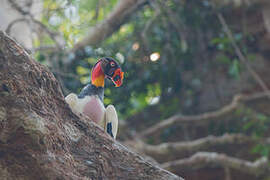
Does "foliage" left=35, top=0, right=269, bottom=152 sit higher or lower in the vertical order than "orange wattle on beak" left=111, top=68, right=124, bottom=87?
higher

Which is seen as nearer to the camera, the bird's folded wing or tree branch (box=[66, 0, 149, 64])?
the bird's folded wing

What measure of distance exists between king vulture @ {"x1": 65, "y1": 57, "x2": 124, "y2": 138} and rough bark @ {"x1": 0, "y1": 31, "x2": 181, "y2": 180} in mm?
790

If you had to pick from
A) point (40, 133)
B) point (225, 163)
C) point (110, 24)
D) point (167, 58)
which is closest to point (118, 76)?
point (40, 133)

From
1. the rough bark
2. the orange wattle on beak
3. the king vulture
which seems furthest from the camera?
the orange wattle on beak

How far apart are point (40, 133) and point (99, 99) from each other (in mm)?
1400

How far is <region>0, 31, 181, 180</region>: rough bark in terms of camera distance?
6.37ft

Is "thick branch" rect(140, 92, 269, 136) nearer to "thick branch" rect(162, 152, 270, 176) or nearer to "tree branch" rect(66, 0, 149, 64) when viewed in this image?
"thick branch" rect(162, 152, 270, 176)

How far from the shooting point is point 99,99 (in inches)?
132

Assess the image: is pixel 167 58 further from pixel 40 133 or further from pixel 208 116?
pixel 40 133

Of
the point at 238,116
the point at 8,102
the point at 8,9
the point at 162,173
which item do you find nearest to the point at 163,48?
the point at 238,116

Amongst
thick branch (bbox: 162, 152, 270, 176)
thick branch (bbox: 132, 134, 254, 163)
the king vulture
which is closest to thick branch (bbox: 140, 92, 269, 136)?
thick branch (bbox: 132, 134, 254, 163)

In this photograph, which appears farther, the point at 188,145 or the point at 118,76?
the point at 188,145

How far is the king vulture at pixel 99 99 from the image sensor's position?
10.6 feet

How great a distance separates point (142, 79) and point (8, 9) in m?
2.40
